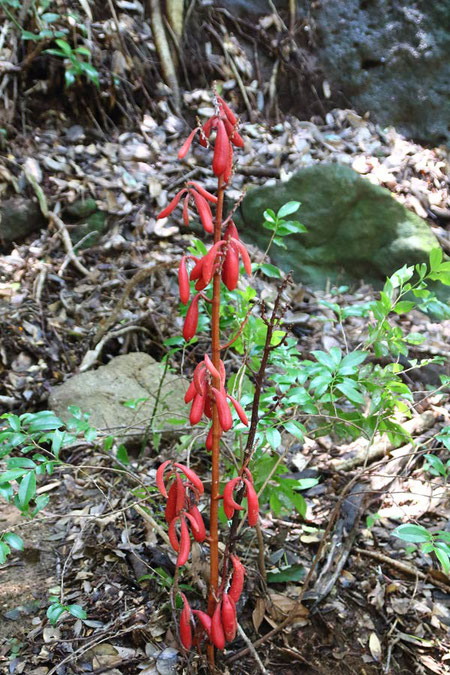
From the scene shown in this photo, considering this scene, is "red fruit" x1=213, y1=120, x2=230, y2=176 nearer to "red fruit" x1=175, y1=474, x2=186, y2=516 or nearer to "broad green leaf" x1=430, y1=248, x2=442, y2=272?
"red fruit" x1=175, y1=474, x2=186, y2=516

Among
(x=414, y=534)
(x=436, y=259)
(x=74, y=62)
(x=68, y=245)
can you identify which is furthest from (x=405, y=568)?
(x=74, y=62)

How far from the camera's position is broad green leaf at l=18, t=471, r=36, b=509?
150 centimetres

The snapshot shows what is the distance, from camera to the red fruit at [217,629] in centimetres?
147

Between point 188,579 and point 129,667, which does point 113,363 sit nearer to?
point 188,579

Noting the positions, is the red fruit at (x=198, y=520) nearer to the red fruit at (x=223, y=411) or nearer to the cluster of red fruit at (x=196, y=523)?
the cluster of red fruit at (x=196, y=523)

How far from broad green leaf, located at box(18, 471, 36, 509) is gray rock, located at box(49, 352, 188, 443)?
1.11 m

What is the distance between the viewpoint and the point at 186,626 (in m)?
1.50

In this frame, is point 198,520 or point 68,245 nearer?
point 198,520

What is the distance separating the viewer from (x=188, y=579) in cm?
200

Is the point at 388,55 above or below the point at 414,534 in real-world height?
above

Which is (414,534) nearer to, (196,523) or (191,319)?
(196,523)

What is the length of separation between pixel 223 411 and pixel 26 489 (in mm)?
614


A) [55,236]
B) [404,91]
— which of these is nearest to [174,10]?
[404,91]

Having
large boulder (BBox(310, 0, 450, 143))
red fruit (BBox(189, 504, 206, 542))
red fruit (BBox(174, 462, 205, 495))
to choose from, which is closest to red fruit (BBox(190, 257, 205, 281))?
red fruit (BBox(174, 462, 205, 495))
